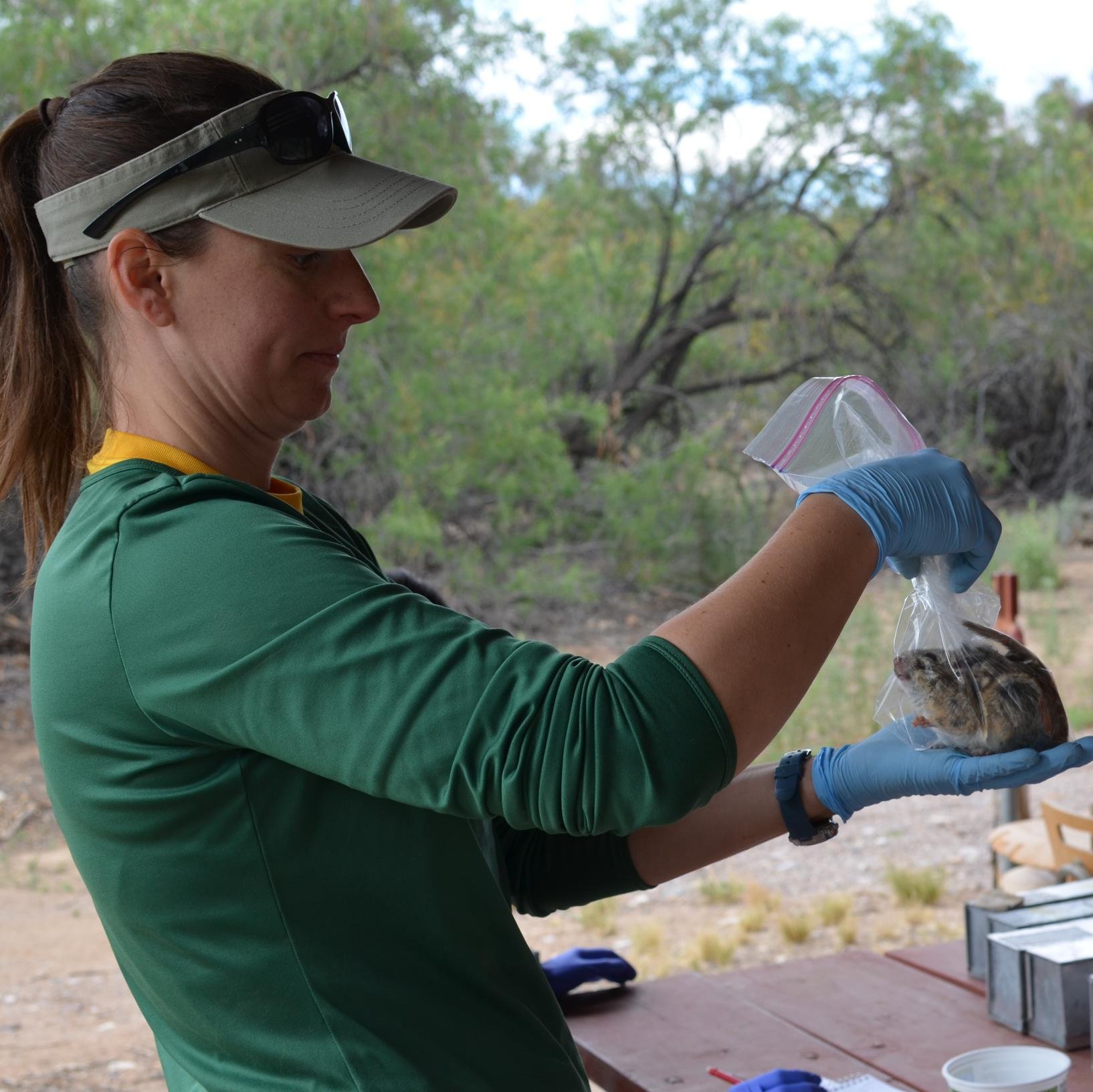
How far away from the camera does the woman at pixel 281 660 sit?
90 cm

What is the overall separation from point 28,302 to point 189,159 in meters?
0.28

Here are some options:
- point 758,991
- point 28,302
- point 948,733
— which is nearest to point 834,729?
point 758,991

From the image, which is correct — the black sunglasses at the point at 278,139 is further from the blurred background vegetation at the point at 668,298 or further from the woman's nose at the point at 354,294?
the blurred background vegetation at the point at 668,298

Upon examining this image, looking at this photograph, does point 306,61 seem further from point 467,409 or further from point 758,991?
point 758,991

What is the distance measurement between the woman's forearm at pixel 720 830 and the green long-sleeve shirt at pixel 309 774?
29 cm

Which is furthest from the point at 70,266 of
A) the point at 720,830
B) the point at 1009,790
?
the point at 1009,790

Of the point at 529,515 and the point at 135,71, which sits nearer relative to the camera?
the point at 135,71

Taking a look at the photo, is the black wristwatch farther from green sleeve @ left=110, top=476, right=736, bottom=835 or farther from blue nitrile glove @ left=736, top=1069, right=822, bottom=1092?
green sleeve @ left=110, top=476, right=736, bottom=835

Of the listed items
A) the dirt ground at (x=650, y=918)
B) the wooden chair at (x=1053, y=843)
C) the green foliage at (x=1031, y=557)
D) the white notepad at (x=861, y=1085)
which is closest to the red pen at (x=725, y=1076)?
the white notepad at (x=861, y=1085)

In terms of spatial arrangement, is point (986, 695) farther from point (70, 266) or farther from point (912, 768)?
point (70, 266)

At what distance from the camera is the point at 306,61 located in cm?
700

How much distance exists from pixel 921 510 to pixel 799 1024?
1.02 m

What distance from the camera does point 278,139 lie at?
113 cm

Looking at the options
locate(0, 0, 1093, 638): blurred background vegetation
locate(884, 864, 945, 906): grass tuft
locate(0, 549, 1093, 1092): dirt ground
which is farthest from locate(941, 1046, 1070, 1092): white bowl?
locate(0, 0, 1093, 638): blurred background vegetation
